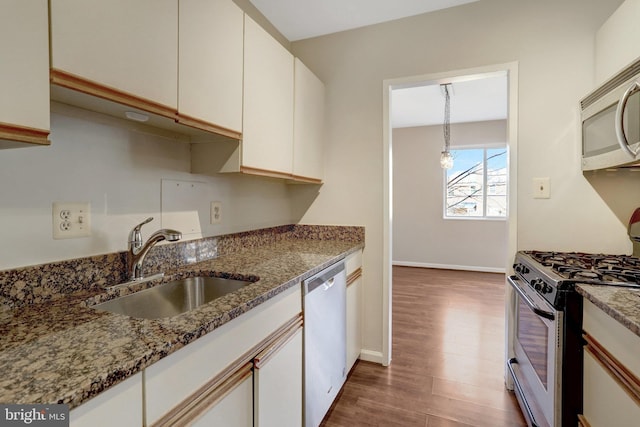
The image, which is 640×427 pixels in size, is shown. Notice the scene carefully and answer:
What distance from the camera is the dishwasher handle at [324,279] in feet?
4.71

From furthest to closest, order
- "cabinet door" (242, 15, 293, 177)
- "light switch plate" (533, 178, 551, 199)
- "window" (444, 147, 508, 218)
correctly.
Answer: "window" (444, 147, 508, 218), "light switch plate" (533, 178, 551, 199), "cabinet door" (242, 15, 293, 177)

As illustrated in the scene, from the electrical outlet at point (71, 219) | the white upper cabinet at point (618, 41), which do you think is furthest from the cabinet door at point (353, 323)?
the white upper cabinet at point (618, 41)

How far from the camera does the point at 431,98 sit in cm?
400

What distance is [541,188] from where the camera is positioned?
1901 mm

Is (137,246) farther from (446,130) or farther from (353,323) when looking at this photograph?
(446,130)

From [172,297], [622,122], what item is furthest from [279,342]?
[622,122]

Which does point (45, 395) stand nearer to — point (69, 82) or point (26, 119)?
point (26, 119)

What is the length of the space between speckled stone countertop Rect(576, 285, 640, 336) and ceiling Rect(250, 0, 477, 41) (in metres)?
1.84

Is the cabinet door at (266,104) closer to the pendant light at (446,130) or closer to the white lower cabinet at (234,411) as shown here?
the white lower cabinet at (234,411)

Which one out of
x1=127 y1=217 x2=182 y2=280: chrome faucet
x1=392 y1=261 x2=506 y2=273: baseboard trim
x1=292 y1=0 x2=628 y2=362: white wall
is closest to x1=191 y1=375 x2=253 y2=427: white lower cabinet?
x1=127 y1=217 x2=182 y2=280: chrome faucet

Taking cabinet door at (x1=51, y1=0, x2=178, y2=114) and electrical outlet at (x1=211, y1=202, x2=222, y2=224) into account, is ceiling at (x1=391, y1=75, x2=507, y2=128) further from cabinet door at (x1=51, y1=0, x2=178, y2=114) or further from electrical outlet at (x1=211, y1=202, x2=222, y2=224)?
cabinet door at (x1=51, y1=0, x2=178, y2=114)

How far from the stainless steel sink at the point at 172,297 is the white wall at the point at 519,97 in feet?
3.90

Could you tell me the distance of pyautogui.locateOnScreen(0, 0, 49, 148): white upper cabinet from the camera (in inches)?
27.0

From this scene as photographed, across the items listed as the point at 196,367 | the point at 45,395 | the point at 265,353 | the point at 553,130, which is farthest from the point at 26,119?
the point at 553,130
